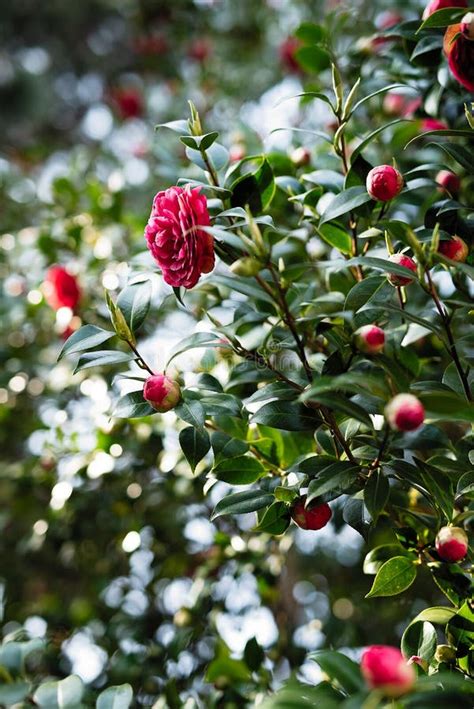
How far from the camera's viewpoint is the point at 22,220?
2023 millimetres

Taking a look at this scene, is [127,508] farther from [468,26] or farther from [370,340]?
[468,26]

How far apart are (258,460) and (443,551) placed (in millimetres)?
233

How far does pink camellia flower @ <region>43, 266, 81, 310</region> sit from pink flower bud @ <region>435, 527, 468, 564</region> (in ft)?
2.92

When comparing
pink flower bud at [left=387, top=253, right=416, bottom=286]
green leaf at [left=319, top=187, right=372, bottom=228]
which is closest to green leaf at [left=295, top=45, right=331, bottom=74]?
green leaf at [left=319, top=187, right=372, bottom=228]

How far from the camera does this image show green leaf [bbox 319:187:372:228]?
0.77 metres

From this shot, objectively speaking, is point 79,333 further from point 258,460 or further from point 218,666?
point 218,666

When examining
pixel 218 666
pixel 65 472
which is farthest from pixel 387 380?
pixel 65 472

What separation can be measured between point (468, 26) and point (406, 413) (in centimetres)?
50

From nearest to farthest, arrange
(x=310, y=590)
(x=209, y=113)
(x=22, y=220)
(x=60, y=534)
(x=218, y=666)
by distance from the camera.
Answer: (x=218, y=666) < (x=60, y=534) < (x=310, y=590) < (x=22, y=220) < (x=209, y=113)

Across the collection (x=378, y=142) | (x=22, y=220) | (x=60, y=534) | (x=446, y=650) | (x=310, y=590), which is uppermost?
(x=378, y=142)

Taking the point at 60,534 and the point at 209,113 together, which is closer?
the point at 60,534

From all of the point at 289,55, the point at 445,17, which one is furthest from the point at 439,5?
the point at 289,55

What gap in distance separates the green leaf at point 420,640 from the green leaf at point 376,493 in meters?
0.16

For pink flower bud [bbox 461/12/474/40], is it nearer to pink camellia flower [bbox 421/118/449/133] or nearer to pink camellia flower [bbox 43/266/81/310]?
pink camellia flower [bbox 421/118/449/133]
